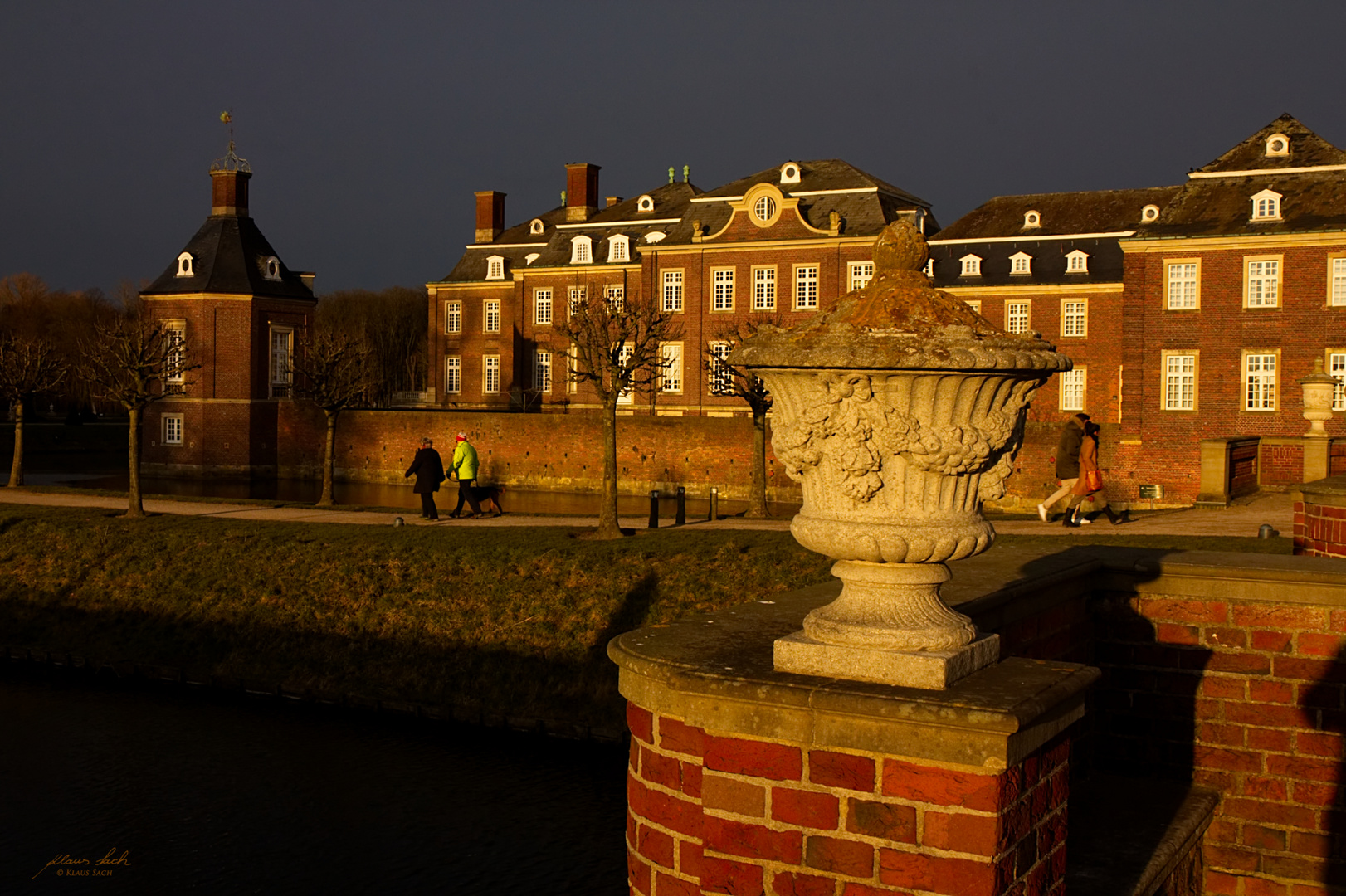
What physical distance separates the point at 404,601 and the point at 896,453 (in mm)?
13618

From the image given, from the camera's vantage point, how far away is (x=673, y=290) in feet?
154

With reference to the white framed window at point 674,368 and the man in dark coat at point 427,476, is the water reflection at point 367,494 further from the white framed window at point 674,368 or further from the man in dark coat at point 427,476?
the white framed window at point 674,368

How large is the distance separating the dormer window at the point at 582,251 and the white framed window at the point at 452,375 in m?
8.37

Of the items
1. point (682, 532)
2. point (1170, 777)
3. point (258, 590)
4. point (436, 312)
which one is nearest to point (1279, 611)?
point (1170, 777)

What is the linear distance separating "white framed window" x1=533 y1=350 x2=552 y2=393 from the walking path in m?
27.8

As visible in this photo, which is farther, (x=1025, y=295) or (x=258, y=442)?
(x=258, y=442)

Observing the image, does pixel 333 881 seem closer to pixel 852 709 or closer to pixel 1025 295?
pixel 852 709

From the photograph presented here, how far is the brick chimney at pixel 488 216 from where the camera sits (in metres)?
57.2

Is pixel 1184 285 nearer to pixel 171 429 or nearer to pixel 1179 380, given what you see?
pixel 1179 380

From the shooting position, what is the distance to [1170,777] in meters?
5.53

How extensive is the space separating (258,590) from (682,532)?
589 centimetres

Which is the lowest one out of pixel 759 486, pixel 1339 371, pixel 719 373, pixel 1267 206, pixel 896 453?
pixel 759 486

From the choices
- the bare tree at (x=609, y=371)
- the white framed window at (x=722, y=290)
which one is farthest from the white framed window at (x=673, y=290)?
the bare tree at (x=609, y=371)

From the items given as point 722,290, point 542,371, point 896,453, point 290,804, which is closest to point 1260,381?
point 722,290
